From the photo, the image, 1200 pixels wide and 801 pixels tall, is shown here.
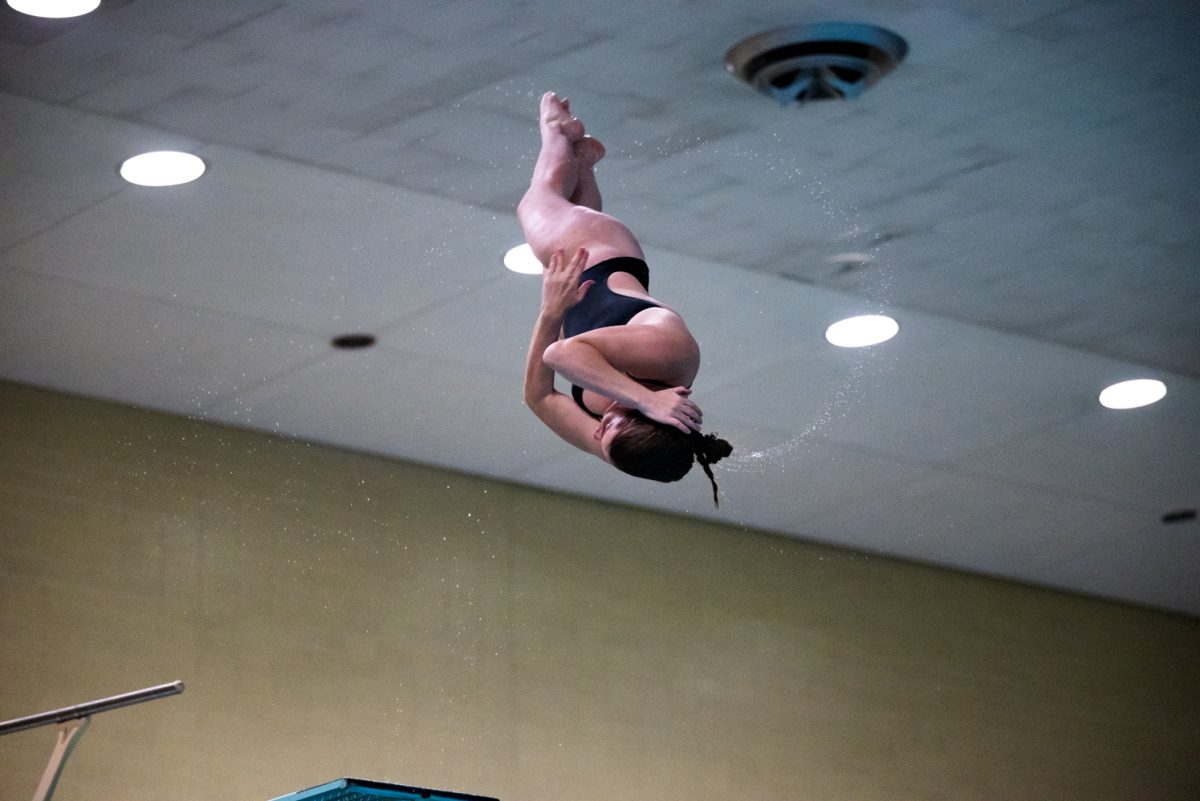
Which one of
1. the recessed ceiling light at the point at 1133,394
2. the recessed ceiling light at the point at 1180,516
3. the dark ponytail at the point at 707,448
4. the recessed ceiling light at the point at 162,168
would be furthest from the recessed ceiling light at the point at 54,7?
the recessed ceiling light at the point at 1180,516

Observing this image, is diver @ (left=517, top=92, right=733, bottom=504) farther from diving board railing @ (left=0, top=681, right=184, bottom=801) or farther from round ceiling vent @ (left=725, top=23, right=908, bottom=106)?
diving board railing @ (left=0, top=681, right=184, bottom=801)

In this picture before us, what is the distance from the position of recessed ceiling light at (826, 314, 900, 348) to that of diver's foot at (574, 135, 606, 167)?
6.96 feet

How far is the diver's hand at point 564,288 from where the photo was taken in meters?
5.14

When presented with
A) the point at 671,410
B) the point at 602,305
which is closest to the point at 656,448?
the point at 671,410

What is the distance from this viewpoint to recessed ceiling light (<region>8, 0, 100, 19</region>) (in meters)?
5.48

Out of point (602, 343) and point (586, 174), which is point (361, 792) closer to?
point (602, 343)

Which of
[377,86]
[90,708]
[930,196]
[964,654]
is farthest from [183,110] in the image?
[964,654]

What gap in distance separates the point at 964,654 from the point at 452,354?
3.94 m

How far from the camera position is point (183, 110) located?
6152 millimetres

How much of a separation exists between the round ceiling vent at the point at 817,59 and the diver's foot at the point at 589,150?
1.60ft

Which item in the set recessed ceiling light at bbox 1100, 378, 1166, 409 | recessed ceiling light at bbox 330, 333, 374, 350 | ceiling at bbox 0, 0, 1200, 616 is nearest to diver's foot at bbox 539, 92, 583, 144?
ceiling at bbox 0, 0, 1200, 616

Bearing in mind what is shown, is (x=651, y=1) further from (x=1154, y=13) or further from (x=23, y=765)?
(x=23, y=765)

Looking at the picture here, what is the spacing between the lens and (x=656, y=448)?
4.98 meters

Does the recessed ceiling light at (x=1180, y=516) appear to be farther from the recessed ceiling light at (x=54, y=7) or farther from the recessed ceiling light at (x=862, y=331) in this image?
the recessed ceiling light at (x=54, y=7)
